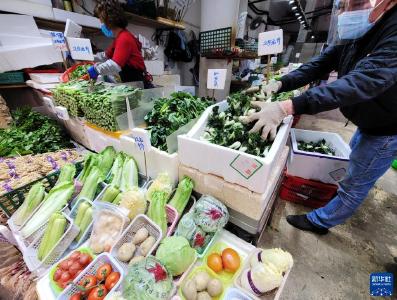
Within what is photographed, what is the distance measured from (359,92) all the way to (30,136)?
10.2ft

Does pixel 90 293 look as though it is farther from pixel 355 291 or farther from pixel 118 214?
pixel 355 291

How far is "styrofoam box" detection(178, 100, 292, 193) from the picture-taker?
1.11 meters

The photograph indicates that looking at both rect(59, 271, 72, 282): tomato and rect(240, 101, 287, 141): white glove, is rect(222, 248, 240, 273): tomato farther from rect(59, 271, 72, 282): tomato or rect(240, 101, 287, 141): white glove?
rect(59, 271, 72, 282): tomato

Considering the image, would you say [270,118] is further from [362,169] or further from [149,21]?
[149,21]

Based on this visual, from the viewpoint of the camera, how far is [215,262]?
1.13 m

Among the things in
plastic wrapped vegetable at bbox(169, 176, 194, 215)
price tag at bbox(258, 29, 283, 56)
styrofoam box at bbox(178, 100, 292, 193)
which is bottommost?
plastic wrapped vegetable at bbox(169, 176, 194, 215)

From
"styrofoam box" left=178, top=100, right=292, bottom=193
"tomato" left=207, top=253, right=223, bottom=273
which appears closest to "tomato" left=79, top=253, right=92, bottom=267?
"tomato" left=207, top=253, right=223, bottom=273

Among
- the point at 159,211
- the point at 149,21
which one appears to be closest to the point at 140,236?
the point at 159,211

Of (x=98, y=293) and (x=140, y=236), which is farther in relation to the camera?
(x=140, y=236)

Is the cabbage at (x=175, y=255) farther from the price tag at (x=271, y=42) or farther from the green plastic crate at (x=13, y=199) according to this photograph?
the price tag at (x=271, y=42)

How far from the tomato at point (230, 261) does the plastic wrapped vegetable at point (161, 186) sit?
1.82 ft

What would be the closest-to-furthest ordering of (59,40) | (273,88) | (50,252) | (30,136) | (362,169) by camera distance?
(50,252), (362,169), (273,88), (30,136), (59,40)

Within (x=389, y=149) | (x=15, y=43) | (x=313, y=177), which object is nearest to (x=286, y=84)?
(x=389, y=149)

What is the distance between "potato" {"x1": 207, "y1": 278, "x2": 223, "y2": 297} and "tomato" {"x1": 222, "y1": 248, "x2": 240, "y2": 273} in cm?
12
